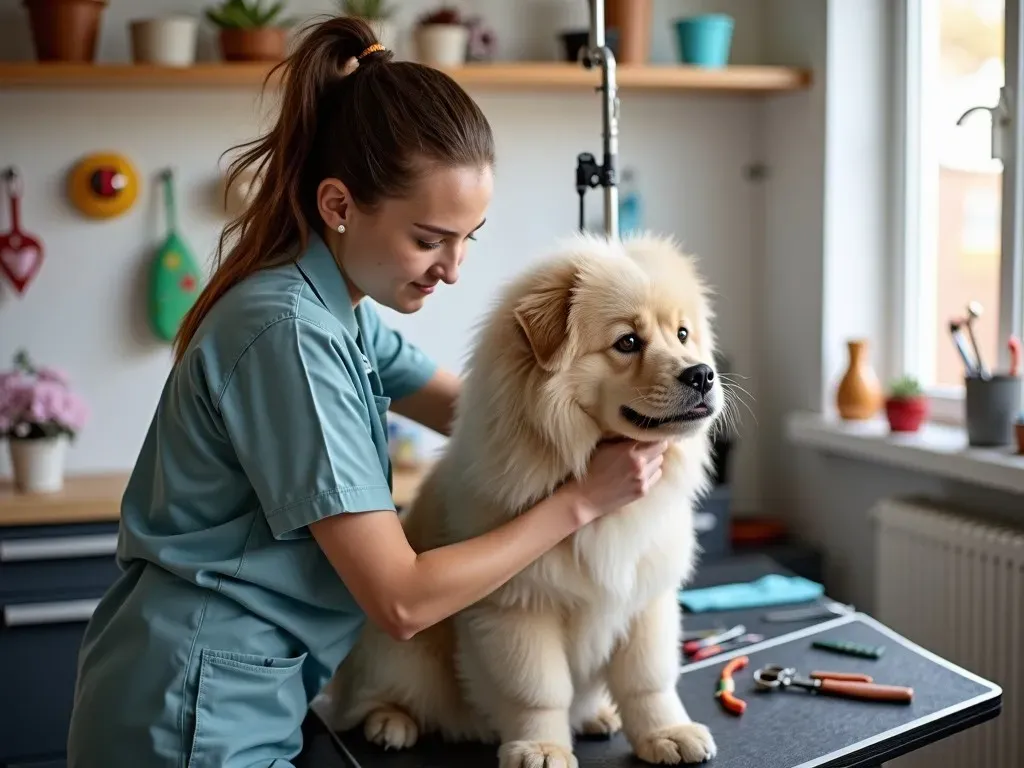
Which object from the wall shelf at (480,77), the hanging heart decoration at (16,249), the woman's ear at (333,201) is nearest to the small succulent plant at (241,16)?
the wall shelf at (480,77)

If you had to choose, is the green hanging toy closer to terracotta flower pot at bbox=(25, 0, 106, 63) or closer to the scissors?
terracotta flower pot at bbox=(25, 0, 106, 63)

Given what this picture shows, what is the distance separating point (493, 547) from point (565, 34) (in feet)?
6.82

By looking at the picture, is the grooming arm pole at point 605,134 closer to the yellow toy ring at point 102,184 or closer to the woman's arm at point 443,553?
the woman's arm at point 443,553

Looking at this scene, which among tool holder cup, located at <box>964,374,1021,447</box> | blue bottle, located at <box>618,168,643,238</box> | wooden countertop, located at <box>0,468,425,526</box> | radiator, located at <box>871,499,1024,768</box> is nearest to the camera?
radiator, located at <box>871,499,1024,768</box>

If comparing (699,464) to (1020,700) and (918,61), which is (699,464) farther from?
(918,61)

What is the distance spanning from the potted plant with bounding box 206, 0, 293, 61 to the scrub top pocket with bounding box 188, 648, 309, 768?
195cm

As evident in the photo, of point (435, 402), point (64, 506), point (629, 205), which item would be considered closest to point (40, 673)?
point (64, 506)

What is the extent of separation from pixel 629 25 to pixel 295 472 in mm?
2135

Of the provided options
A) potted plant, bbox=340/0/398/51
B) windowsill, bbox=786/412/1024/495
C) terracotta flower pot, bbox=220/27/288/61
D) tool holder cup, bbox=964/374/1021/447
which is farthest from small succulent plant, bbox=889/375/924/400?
terracotta flower pot, bbox=220/27/288/61

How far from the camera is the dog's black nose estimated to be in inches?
49.8

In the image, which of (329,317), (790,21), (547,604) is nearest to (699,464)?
(547,604)

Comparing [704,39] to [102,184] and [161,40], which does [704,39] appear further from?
[102,184]

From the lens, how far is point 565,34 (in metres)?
2.94

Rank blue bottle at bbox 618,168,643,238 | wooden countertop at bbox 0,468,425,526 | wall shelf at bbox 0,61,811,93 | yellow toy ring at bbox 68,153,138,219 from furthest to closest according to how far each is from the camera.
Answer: blue bottle at bbox 618,168,643,238 → yellow toy ring at bbox 68,153,138,219 → wall shelf at bbox 0,61,811,93 → wooden countertop at bbox 0,468,425,526
